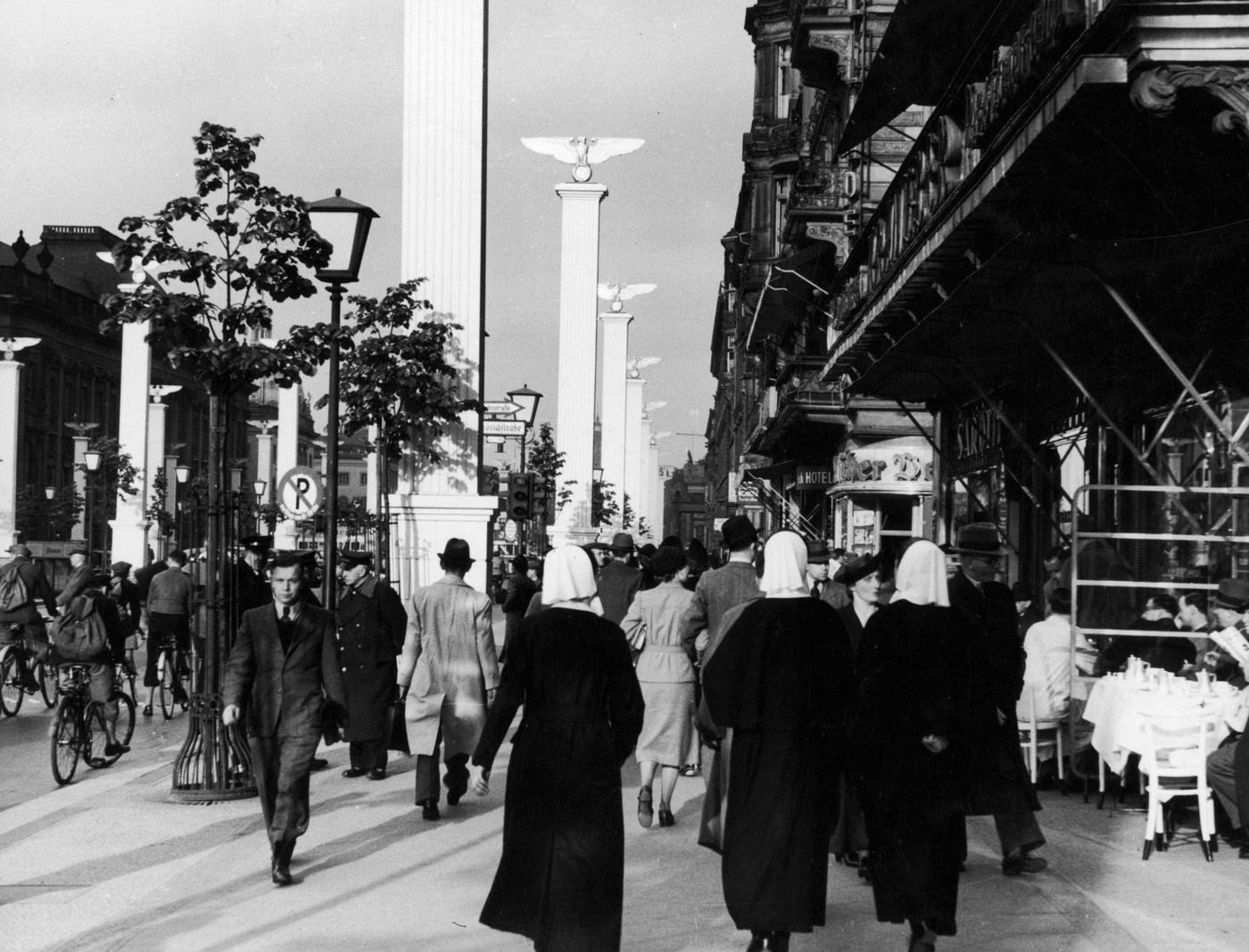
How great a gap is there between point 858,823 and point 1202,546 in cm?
604

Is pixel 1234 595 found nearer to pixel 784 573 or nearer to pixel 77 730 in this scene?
pixel 784 573

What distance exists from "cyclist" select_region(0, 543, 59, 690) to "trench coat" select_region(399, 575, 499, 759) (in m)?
8.68

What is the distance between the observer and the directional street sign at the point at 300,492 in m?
16.6

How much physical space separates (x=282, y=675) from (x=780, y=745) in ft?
9.70

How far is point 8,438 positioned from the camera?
7469 centimetres

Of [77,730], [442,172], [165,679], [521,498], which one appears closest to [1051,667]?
[77,730]

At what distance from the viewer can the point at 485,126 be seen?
67.2 ft

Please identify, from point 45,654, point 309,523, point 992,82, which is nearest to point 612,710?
point 992,82

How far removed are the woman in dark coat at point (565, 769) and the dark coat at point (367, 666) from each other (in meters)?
5.93

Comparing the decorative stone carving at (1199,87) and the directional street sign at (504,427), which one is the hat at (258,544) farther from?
the directional street sign at (504,427)

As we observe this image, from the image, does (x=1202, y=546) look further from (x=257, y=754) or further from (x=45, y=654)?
(x=45, y=654)

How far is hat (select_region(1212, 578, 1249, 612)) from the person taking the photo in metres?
10.4

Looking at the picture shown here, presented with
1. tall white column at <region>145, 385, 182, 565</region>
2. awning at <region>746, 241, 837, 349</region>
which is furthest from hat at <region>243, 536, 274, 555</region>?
tall white column at <region>145, 385, 182, 565</region>

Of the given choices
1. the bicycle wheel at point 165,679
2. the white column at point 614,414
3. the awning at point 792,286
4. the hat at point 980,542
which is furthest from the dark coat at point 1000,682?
the white column at point 614,414
